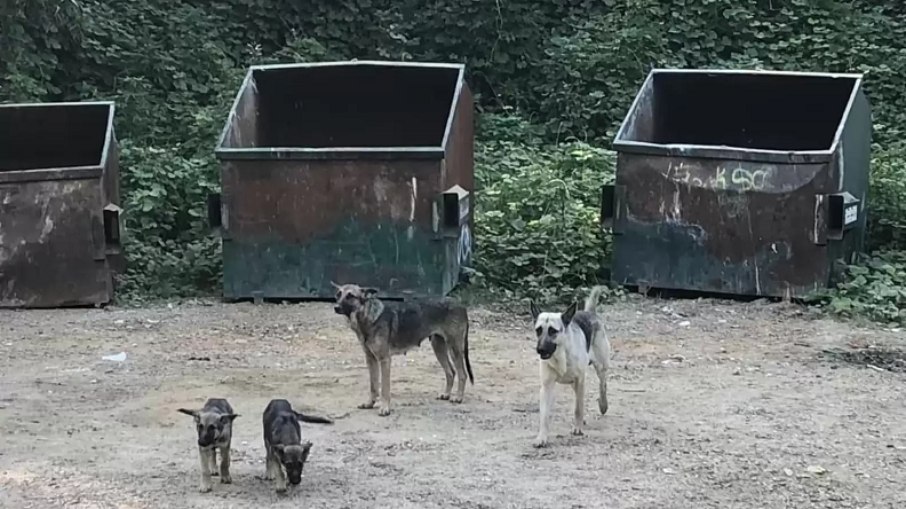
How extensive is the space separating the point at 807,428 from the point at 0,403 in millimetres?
4123

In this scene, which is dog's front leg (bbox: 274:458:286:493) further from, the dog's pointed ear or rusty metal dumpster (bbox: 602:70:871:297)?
rusty metal dumpster (bbox: 602:70:871:297)

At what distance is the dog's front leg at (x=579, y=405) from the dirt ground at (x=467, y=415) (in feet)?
0.20

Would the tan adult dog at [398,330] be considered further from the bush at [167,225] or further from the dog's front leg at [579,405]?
the bush at [167,225]

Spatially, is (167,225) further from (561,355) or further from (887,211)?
(561,355)

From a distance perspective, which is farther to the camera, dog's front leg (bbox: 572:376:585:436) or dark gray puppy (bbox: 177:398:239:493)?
dog's front leg (bbox: 572:376:585:436)

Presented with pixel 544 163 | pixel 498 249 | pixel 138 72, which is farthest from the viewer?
pixel 138 72

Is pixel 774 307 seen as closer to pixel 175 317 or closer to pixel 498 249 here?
pixel 498 249

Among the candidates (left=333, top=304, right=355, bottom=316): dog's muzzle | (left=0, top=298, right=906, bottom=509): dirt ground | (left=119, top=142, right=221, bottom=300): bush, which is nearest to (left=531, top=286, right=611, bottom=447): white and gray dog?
(left=0, top=298, right=906, bottom=509): dirt ground

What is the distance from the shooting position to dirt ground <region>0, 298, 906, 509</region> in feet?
17.7

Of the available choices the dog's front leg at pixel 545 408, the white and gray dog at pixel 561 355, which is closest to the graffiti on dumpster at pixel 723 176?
the white and gray dog at pixel 561 355

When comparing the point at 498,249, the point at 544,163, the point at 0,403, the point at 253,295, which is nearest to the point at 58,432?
the point at 0,403

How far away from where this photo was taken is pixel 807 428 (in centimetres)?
636

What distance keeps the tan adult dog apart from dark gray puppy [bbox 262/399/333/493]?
1247 mm

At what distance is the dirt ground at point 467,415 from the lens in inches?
213
